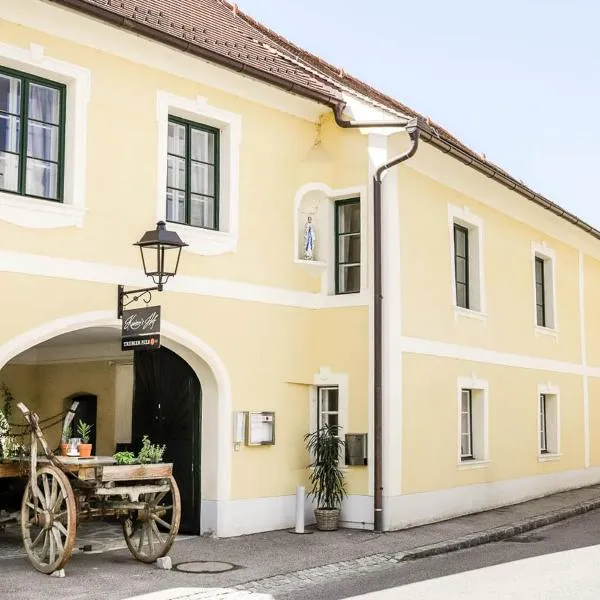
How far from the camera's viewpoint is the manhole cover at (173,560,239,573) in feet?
33.1

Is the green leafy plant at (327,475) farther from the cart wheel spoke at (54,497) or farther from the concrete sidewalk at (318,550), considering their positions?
the cart wheel spoke at (54,497)

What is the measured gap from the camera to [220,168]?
12773mm

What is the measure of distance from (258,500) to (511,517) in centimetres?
421

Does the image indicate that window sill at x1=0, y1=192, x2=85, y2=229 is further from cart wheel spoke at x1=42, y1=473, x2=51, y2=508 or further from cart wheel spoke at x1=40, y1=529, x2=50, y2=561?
cart wheel spoke at x1=40, y1=529, x2=50, y2=561

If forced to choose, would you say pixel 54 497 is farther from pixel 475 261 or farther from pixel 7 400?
pixel 475 261

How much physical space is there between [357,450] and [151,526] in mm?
3792

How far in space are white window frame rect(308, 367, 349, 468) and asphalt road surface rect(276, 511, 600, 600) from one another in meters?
2.41

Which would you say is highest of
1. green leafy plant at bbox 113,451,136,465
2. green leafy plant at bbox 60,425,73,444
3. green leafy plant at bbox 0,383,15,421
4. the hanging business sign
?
the hanging business sign

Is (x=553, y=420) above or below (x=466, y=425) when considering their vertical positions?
above

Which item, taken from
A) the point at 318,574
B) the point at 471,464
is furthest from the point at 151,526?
the point at 471,464

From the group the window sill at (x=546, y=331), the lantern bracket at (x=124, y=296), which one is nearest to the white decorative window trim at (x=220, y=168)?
the lantern bracket at (x=124, y=296)

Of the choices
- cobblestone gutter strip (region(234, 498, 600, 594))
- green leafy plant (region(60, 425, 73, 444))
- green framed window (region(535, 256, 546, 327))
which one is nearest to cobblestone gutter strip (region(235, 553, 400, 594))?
cobblestone gutter strip (region(234, 498, 600, 594))

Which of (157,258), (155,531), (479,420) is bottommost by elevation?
(155,531)

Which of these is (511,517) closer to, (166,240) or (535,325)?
(535,325)
